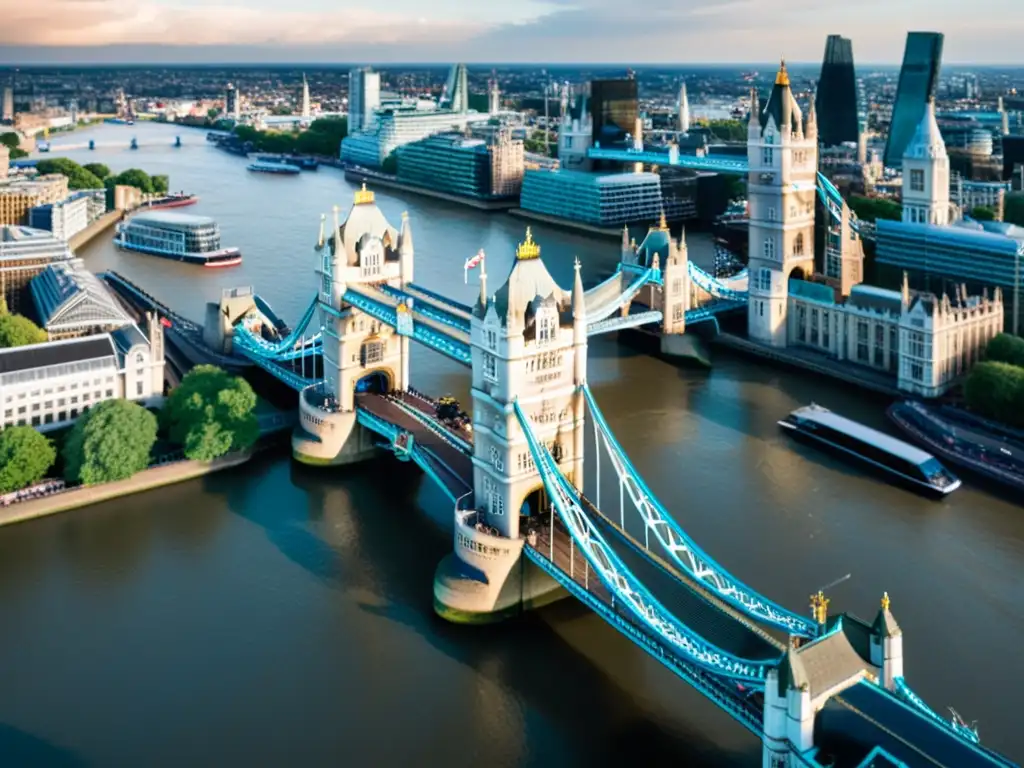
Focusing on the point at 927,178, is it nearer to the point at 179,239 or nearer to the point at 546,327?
the point at 546,327

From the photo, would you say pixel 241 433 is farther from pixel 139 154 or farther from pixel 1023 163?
pixel 139 154

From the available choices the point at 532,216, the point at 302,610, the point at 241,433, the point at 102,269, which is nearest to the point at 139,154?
the point at 532,216

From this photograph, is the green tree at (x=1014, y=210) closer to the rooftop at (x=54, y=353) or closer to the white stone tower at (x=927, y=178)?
the white stone tower at (x=927, y=178)

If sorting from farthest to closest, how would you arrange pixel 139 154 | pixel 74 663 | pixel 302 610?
pixel 139 154 < pixel 302 610 < pixel 74 663

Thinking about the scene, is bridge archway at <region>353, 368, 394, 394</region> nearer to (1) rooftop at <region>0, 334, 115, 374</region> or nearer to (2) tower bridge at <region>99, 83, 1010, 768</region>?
(2) tower bridge at <region>99, 83, 1010, 768</region>

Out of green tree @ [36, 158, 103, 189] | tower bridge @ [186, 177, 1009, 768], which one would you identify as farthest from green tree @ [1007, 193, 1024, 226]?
green tree @ [36, 158, 103, 189]

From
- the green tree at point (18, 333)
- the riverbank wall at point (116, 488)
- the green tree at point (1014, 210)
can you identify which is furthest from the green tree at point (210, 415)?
the green tree at point (1014, 210)

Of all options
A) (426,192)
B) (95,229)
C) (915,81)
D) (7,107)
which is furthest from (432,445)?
(7,107)
